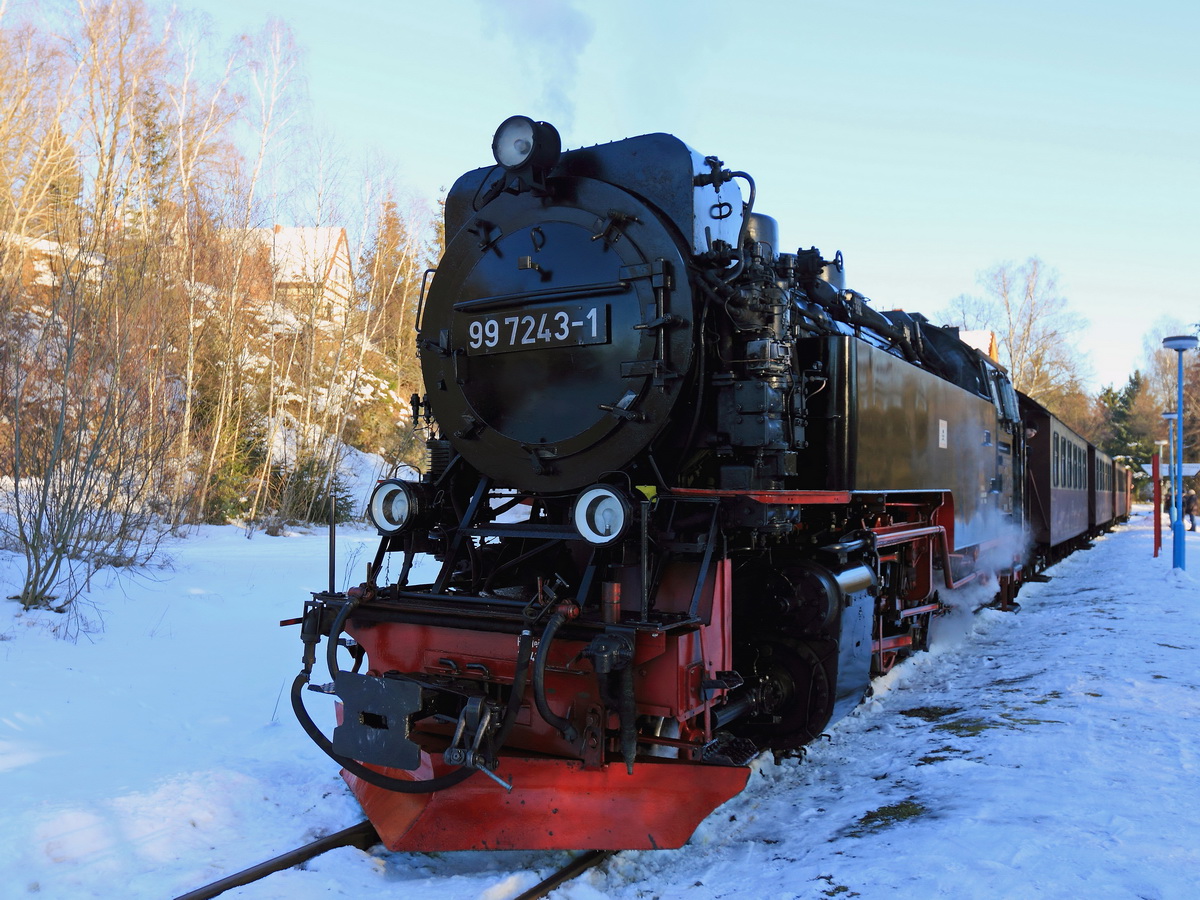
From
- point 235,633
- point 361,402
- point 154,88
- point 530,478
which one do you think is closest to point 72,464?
point 235,633

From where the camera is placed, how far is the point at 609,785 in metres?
3.53

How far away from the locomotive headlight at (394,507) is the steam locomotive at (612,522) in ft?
0.04

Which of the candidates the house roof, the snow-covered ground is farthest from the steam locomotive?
the house roof

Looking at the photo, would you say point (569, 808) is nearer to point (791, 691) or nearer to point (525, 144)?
point (791, 691)

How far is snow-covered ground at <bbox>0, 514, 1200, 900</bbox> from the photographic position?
3217 millimetres

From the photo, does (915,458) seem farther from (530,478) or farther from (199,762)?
(199,762)

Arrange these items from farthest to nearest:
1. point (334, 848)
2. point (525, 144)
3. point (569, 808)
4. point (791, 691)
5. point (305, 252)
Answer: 1. point (305, 252)
2. point (791, 691)
3. point (525, 144)
4. point (334, 848)
5. point (569, 808)

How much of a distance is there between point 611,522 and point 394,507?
4.69 feet

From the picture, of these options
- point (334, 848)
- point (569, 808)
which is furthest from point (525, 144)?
point (334, 848)

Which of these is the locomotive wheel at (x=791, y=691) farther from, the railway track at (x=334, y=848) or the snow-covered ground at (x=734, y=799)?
the railway track at (x=334, y=848)

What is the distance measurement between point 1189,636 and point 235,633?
835 cm

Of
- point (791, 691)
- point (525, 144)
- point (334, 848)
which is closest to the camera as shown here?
point (334, 848)

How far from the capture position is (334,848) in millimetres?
3691

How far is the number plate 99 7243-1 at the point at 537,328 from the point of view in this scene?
13.9ft
